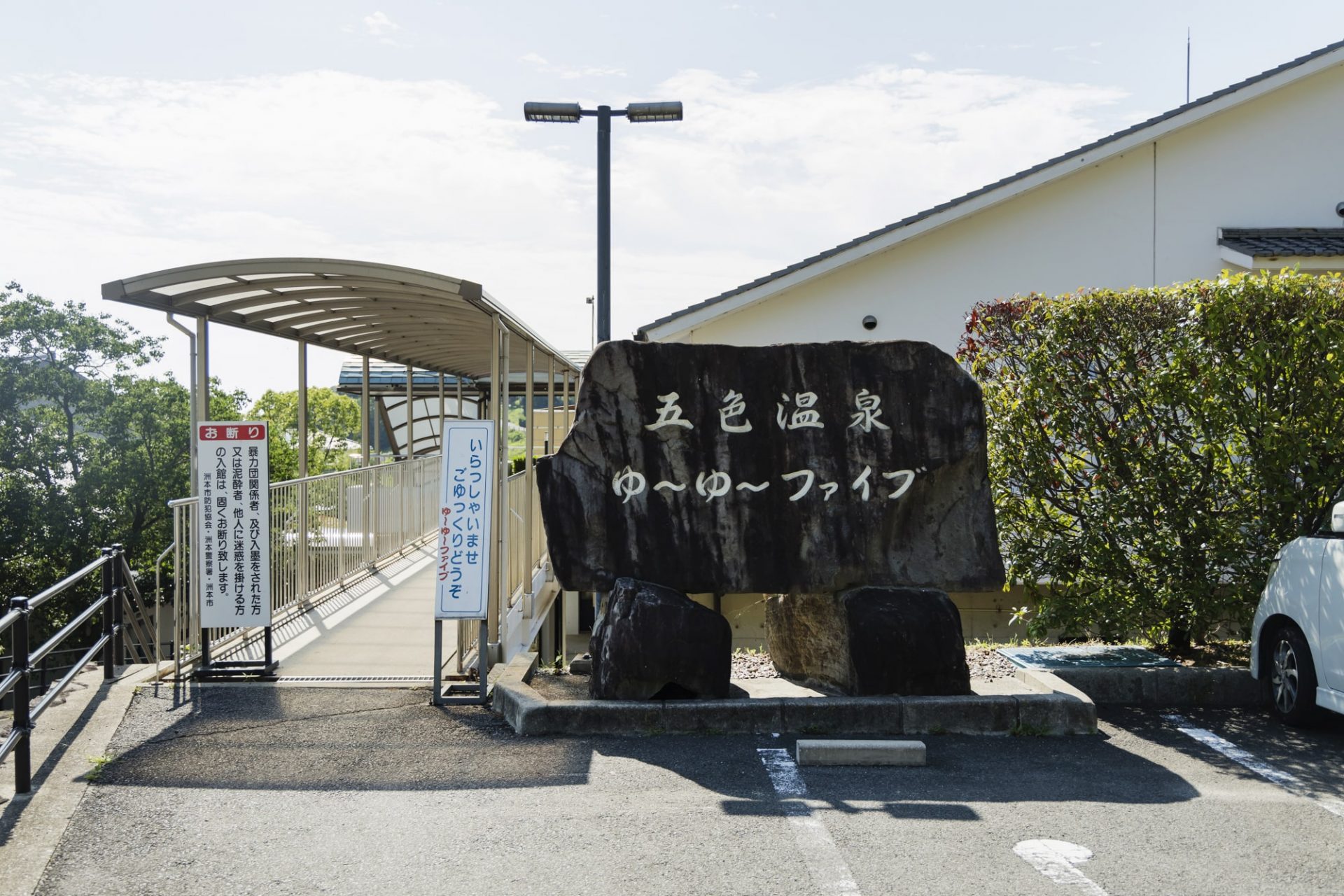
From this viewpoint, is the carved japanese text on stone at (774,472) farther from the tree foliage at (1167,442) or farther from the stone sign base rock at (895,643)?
the tree foliage at (1167,442)

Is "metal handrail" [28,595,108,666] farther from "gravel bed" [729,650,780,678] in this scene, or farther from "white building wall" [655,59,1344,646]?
"white building wall" [655,59,1344,646]

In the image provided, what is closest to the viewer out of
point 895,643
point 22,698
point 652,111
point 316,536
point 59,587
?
point 22,698

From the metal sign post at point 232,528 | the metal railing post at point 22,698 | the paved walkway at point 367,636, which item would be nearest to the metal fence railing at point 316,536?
the metal sign post at point 232,528

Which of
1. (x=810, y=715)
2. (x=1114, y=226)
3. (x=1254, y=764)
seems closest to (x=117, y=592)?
(x=810, y=715)

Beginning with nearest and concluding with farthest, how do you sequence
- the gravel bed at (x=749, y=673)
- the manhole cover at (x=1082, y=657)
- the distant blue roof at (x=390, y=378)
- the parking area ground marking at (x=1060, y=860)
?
the parking area ground marking at (x=1060, y=860), the gravel bed at (x=749, y=673), the manhole cover at (x=1082, y=657), the distant blue roof at (x=390, y=378)

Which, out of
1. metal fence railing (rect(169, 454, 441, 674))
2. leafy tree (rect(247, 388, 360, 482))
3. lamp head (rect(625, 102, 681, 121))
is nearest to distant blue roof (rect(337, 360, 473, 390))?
metal fence railing (rect(169, 454, 441, 674))

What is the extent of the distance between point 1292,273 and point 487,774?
6333mm

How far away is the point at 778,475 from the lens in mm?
7316

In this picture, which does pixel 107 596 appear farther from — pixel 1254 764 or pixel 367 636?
pixel 1254 764

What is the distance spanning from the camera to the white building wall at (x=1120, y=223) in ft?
45.6

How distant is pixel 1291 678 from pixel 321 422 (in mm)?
44293

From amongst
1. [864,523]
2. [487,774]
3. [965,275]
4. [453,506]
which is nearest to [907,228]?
[965,275]

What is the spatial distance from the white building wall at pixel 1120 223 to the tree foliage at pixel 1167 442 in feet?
19.2

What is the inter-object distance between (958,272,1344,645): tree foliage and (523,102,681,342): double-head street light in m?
5.52
